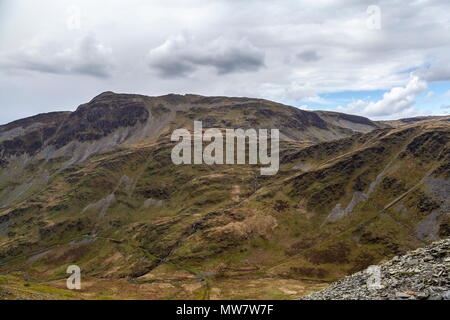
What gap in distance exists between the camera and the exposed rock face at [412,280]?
2398 cm

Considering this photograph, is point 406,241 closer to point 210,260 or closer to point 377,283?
point 210,260

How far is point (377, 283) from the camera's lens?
31.7 m

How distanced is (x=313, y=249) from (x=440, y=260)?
564 feet

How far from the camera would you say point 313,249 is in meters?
192

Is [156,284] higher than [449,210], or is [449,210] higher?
[449,210]

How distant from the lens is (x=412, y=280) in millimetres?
27969

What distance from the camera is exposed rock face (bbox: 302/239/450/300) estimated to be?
24.0 m
